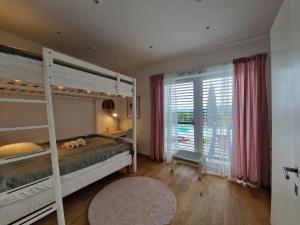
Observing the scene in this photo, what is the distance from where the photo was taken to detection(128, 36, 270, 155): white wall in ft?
8.21

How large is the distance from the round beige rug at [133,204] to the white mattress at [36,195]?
15.1 inches

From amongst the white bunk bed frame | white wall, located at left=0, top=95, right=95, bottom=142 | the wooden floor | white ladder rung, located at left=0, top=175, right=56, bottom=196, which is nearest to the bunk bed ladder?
the white bunk bed frame

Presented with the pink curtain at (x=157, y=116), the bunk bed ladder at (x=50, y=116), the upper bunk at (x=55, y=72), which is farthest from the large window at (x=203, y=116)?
the bunk bed ladder at (x=50, y=116)

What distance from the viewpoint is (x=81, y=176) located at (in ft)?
6.62

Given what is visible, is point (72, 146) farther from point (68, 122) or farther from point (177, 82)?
point (177, 82)

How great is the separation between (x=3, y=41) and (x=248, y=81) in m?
4.32

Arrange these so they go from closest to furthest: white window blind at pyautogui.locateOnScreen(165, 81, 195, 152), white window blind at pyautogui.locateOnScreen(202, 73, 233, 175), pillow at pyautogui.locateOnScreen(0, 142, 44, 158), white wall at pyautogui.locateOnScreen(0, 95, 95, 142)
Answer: pillow at pyautogui.locateOnScreen(0, 142, 44, 158)
white wall at pyautogui.locateOnScreen(0, 95, 95, 142)
white window blind at pyautogui.locateOnScreen(202, 73, 233, 175)
white window blind at pyautogui.locateOnScreen(165, 81, 195, 152)

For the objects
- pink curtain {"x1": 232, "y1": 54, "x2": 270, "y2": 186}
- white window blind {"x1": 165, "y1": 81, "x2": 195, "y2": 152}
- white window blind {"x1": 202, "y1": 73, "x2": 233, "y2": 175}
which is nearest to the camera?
pink curtain {"x1": 232, "y1": 54, "x2": 270, "y2": 186}

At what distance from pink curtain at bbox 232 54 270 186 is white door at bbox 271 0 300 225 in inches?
47.2

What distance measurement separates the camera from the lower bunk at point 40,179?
1359 millimetres

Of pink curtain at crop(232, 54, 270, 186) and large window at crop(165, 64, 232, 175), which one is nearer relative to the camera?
pink curtain at crop(232, 54, 270, 186)

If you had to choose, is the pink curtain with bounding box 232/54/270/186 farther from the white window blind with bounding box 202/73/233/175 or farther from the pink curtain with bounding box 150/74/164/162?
the pink curtain with bounding box 150/74/164/162

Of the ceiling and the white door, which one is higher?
the ceiling

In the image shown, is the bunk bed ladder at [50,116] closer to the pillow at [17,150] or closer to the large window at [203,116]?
the pillow at [17,150]
